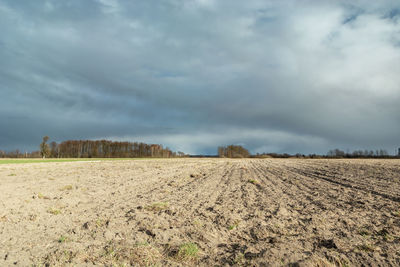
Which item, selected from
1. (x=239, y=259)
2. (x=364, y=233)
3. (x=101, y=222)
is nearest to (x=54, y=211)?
(x=101, y=222)

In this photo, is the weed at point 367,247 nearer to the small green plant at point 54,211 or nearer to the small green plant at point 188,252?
the small green plant at point 188,252

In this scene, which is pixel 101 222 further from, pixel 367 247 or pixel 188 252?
pixel 367 247

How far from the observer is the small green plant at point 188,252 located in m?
5.38

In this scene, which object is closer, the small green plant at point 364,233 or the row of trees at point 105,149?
the small green plant at point 364,233

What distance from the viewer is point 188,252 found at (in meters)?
5.52

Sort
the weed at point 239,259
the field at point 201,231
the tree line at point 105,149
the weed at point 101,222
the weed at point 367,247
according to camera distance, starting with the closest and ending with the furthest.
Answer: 1. the weed at point 239,259
2. the field at point 201,231
3. the weed at point 367,247
4. the weed at point 101,222
5. the tree line at point 105,149

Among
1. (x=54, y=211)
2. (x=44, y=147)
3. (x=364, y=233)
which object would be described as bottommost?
(x=54, y=211)

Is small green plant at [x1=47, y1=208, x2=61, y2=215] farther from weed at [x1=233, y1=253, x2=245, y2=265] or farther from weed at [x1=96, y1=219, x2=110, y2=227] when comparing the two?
weed at [x1=233, y1=253, x2=245, y2=265]

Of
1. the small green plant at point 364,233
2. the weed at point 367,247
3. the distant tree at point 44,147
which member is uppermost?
the distant tree at point 44,147

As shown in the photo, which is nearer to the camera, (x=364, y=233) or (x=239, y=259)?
(x=239, y=259)

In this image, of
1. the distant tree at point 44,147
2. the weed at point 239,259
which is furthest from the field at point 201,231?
the distant tree at point 44,147

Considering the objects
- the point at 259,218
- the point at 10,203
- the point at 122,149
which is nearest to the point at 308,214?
the point at 259,218

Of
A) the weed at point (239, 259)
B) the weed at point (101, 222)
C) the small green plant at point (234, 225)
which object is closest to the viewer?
the weed at point (239, 259)

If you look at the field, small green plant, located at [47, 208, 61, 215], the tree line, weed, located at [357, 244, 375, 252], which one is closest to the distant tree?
the tree line
